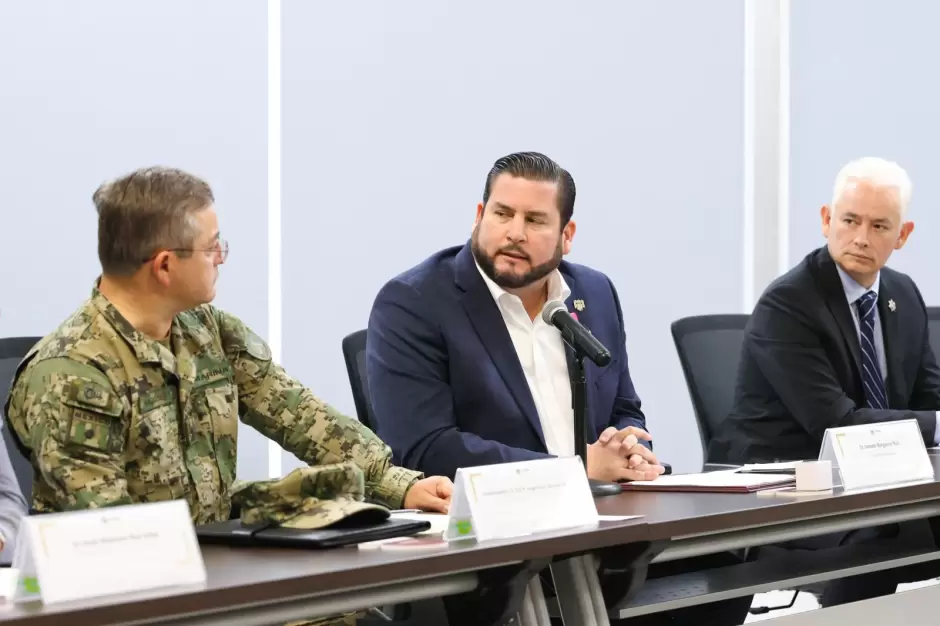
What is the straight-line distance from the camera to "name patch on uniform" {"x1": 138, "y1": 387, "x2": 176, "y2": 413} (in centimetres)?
198

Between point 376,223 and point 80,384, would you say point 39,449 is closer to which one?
point 80,384

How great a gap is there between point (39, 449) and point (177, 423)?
249 millimetres

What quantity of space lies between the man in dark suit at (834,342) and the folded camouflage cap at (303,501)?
1712 millimetres

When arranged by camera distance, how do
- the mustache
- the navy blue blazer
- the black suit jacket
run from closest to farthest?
the navy blue blazer, the mustache, the black suit jacket

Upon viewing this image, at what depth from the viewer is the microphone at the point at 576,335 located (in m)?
2.15

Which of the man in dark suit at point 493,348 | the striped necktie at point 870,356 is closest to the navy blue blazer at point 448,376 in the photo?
the man in dark suit at point 493,348

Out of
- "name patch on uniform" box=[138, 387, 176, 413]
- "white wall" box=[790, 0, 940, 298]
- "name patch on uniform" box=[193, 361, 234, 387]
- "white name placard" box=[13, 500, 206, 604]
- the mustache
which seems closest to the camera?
"white name placard" box=[13, 500, 206, 604]

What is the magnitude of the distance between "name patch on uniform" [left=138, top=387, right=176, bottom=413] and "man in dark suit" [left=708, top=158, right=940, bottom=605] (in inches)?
69.1

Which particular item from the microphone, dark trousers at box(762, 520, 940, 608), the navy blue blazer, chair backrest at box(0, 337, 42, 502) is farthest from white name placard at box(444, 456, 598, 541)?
dark trousers at box(762, 520, 940, 608)

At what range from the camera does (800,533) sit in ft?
7.18

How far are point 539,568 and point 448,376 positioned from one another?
0.96 meters

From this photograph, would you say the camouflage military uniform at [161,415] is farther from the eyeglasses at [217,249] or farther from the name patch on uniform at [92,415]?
the eyeglasses at [217,249]

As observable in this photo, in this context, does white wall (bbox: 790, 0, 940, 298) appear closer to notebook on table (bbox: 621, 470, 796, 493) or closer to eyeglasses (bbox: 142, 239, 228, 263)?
notebook on table (bbox: 621, 470, 796, 493)

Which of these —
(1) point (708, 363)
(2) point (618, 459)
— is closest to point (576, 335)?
(2) point (618, 459)
